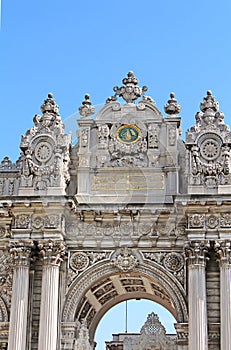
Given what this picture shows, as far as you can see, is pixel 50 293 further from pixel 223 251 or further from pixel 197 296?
pixel 223 251

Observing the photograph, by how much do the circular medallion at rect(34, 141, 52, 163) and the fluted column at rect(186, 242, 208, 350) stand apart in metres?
5.22

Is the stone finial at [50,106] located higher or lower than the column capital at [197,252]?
higher

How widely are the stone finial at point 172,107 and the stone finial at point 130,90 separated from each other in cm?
93

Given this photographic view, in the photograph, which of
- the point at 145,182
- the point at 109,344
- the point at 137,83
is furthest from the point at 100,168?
the point at 109,344

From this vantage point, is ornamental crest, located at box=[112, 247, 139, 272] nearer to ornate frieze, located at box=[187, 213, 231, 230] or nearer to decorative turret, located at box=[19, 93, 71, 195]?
ornate frieze, located at box=[187, 213, 231, 230]

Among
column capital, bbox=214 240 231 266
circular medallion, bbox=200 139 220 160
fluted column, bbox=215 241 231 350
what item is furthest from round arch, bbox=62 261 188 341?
circular medallion, bbox=200 139 220 160

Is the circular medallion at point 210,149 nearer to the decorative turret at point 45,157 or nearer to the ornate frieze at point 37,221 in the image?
the decorative turret at point 45,157

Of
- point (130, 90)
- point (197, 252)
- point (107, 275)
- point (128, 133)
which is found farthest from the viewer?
point (130, 90)

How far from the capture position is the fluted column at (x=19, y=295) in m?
22.3

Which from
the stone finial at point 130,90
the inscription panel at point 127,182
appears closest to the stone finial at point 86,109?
the stone finial at point 130,90

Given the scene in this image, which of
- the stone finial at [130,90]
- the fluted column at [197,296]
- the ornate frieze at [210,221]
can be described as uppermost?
the stone finial at [130,90]

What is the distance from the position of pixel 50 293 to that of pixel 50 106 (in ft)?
20.3

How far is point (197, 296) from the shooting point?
22234 millimetres

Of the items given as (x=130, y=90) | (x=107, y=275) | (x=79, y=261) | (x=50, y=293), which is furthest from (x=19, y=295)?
(x=130, y=90)
